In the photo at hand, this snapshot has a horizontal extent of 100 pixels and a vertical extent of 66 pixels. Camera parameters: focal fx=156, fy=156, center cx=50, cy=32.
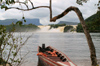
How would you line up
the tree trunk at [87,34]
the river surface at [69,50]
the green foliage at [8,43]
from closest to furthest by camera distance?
the green foliage at [8,43] < the tree trunk at [87,34] < the river surface at [69,50]

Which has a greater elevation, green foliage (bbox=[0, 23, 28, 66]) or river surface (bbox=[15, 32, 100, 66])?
green foliage (bbox=[0, 23, 28, 66])

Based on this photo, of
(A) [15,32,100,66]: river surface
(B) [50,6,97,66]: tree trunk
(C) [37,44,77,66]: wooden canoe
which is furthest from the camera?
(A) [15,32,100,66]: river surface

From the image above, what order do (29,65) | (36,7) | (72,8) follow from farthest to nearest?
(29,65) < (72,8) < (36,7)

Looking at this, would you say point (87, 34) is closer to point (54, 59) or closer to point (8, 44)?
point (8, 44)

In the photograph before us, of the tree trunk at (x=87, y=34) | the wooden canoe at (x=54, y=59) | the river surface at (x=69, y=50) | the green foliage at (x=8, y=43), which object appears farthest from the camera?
the river surface at (x=69, y=50)

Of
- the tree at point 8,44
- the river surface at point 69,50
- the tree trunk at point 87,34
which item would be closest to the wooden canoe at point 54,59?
the river surface at point 69,50

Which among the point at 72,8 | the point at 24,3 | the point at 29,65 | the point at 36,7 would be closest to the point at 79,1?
the point at 72,8

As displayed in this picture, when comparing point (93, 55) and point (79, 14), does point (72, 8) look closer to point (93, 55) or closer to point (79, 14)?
point (79, 14)

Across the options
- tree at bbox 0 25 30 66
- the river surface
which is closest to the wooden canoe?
the river surface

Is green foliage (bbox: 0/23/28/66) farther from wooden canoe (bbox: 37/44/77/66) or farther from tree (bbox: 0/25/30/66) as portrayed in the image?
wooden canoe (bbox: 37/44/77/66)

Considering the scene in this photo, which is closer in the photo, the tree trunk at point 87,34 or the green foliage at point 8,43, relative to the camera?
the green foliage at point 8,43

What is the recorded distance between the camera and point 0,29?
5.22 m

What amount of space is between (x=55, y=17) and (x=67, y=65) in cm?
646

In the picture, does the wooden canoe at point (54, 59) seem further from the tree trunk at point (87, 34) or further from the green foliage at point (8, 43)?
the green foliage at point (8, 43)
